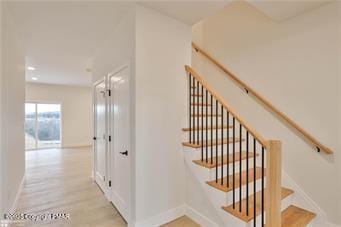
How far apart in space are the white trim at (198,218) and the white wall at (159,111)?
172 mm

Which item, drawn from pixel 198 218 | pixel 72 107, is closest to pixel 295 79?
pixel 198 218

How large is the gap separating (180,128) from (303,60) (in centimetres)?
188

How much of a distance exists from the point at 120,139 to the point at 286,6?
2.82 m

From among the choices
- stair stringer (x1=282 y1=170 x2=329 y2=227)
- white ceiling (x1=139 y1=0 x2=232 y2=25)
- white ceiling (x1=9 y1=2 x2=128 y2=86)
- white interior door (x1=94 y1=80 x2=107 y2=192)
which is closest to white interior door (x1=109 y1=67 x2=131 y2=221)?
white interior door (x1=94 y1=80 x2=107 y2=192)

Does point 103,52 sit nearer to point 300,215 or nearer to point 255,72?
point 255,72

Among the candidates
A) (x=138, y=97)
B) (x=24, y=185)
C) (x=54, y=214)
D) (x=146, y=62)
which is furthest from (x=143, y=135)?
(x=24, y=185)

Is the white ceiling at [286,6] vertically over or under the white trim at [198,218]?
over

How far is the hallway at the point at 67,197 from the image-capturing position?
249cm

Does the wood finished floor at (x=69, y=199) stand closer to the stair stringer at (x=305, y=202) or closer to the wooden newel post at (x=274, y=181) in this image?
the wooden newel post at (x=274, y=181)

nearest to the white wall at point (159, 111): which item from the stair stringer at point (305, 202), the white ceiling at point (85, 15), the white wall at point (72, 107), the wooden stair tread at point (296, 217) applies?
the white ceiling at point (85, 15)

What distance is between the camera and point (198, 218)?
240 centimetres

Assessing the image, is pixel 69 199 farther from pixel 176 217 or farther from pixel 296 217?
pixel 296 217

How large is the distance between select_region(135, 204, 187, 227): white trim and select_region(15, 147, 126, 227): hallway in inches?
14.0

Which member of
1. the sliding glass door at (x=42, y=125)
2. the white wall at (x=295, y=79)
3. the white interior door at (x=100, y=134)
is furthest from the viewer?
the sliding glass door at (x=42, y=125)
